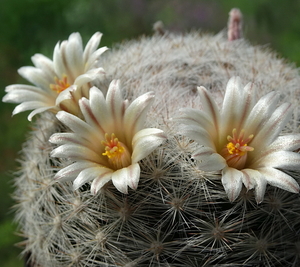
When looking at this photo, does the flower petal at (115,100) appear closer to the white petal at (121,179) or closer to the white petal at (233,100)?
the white petal at (121,179)

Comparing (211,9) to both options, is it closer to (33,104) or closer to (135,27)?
(135,27)

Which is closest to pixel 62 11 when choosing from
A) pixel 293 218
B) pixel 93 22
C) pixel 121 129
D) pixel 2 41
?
pixel 93 22

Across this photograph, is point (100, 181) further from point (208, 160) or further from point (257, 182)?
point (257, 182)

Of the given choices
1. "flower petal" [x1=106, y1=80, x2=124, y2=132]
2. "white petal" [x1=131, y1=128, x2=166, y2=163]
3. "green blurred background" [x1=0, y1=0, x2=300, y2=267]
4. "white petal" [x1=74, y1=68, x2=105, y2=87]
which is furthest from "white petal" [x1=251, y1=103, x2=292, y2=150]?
"green blurred background" [x1=0, y1=0, x2=300, y2=267]

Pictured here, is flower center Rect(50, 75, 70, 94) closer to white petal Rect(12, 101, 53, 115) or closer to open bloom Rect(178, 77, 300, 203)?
white petal Rect(12, 101, 53, 115)

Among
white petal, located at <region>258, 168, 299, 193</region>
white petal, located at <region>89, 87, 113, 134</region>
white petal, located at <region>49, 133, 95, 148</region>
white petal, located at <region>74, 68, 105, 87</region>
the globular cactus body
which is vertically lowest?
the globular cactus body

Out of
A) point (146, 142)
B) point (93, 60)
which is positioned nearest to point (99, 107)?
point (146, 142)
